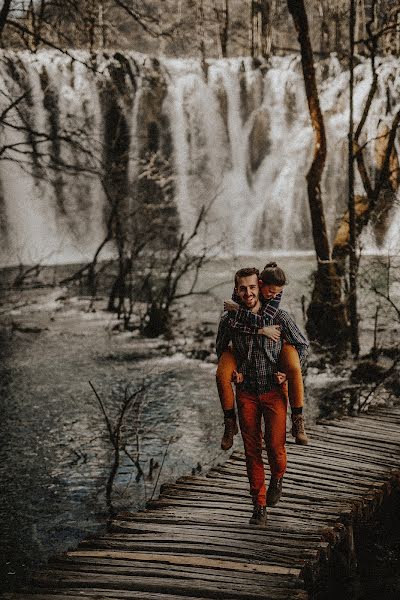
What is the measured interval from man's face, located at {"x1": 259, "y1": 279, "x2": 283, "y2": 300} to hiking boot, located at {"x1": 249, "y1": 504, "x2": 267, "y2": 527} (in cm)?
138

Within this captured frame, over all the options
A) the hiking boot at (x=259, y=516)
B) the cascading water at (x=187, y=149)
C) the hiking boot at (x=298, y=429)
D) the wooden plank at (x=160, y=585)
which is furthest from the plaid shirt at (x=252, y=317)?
the cascading water at (x=187, y=149)

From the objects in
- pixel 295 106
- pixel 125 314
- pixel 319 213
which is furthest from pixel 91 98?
pixel 319 213

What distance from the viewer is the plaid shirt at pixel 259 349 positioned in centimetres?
466

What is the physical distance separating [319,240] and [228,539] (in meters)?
8.88

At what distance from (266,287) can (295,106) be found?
22539 millimetres

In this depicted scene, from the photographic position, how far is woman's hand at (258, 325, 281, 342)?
457 centimetres

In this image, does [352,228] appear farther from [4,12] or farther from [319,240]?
[4,12]

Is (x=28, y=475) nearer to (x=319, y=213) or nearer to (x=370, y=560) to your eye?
(x=370, y=560)

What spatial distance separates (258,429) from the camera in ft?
15.9

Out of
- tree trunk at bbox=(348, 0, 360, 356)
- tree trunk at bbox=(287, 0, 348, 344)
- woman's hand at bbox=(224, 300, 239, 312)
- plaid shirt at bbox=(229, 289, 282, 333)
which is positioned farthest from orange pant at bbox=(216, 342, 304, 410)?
tree trunk at bbox=(287, 0, 348, 344)

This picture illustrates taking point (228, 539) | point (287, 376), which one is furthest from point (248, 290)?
point (228, 539)

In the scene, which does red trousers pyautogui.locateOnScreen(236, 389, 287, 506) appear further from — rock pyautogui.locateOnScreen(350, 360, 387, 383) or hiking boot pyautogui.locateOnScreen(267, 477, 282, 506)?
rock pyautogui.locateOnScreen(350, 360, 387, 383)

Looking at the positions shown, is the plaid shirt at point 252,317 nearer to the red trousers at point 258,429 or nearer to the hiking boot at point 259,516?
the red trousers at point 258,429

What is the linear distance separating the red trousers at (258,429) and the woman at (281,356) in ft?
0.28
